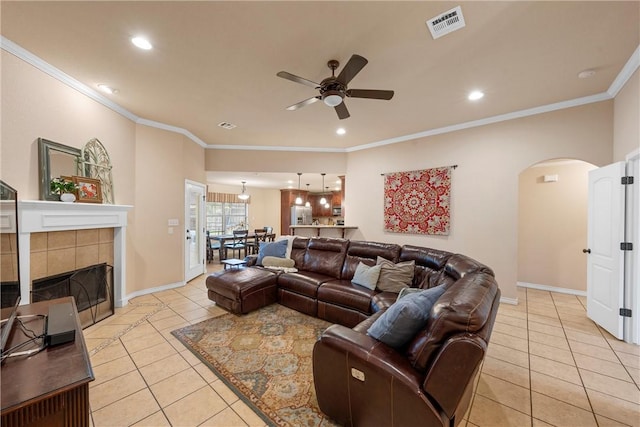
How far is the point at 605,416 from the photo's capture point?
1764 millimetres

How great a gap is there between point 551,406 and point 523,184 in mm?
4321

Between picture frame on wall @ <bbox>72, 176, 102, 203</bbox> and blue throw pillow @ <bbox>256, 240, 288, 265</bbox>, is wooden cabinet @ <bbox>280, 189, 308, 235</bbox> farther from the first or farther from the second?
picture frame on wall @ <bbox>72, 176, 102, 203</bbox>

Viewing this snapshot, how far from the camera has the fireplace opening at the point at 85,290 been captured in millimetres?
2686

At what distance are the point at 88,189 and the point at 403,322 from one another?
3.91 meters

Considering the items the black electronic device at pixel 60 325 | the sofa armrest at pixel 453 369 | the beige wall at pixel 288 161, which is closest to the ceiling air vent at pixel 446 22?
the sofa armrest at pixel 453 369

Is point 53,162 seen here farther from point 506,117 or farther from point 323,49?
point 506,117

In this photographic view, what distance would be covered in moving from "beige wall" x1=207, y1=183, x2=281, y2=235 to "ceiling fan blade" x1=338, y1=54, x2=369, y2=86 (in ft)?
27.1

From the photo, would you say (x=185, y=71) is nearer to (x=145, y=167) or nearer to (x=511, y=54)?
(x=145, y=167)

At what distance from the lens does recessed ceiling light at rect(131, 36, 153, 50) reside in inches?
87.9

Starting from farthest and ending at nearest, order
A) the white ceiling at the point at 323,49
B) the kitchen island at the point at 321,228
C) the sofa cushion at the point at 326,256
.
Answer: the kitchen island at the point at 321,228 → the sofa cushion at the point at 326,256 → the white ceiling at the point at 323,49

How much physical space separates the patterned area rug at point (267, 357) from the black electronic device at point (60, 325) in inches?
45.8

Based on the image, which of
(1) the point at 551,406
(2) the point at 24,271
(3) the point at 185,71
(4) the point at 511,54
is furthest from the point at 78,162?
(1) the point at 551,406

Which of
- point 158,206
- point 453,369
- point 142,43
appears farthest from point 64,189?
point 453,369

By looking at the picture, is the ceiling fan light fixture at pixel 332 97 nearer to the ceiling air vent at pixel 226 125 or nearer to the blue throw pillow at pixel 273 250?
the ceiling air vent at pixel 226 125
